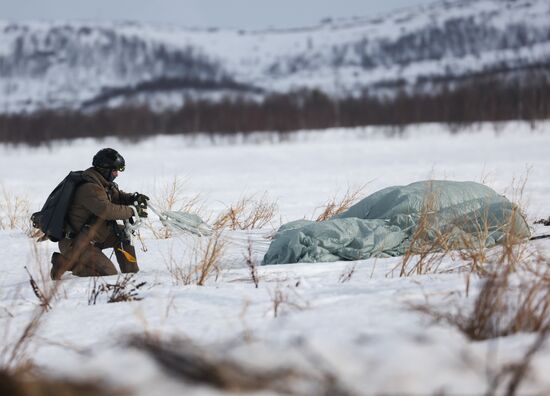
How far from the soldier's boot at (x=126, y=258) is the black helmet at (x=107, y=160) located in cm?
59

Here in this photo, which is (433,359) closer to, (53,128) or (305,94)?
(53,128)

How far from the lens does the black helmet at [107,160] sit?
15.2ft

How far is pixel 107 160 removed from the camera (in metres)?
4.65

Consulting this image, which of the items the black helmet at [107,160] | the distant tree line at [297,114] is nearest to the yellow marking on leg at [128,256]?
the black helmet at [107,160]

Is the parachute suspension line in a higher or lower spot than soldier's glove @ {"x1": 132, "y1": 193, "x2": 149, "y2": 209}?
lower

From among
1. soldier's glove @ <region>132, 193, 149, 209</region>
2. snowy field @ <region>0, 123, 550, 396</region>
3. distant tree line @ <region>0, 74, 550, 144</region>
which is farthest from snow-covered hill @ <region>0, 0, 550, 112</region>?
snowy field @ <region>0, 123, 550, 396</region>

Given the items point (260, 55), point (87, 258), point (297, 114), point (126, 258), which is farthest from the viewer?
point (260, 55)

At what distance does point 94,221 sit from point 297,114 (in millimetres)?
45585

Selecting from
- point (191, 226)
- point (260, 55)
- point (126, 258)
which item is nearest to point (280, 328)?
point (126, 258)

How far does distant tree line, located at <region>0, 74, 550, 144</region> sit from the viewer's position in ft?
142

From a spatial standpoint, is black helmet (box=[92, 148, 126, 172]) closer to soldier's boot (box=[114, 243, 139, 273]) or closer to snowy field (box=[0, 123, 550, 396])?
soldier's boot (box=[114, 243, 139, 273])

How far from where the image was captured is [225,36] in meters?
135

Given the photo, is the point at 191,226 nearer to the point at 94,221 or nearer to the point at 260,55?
the point at 94,221

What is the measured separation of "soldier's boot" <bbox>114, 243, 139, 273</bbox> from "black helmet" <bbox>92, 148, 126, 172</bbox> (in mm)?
589
